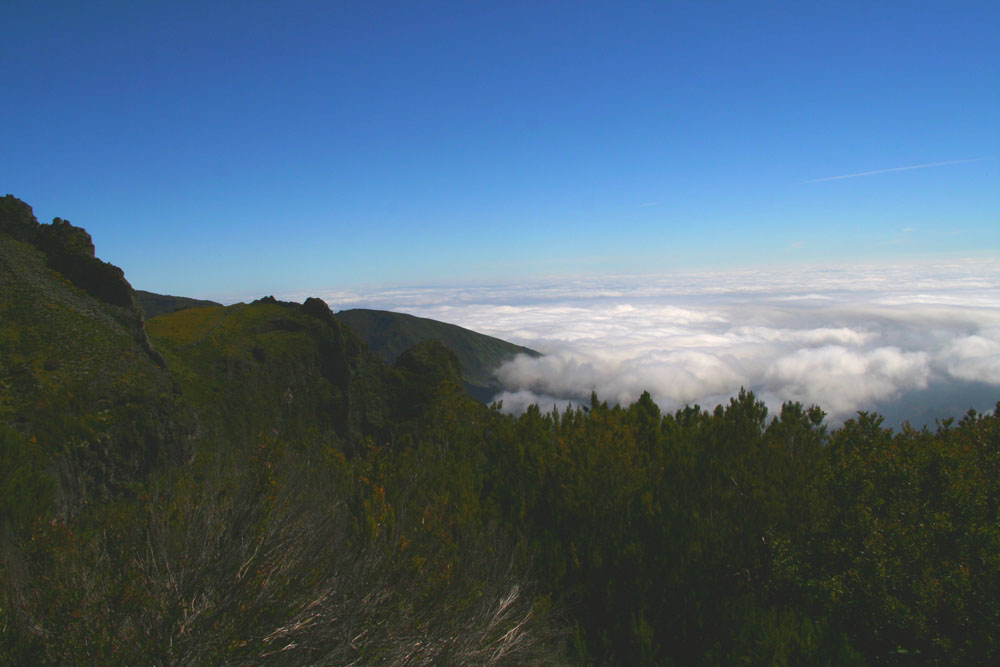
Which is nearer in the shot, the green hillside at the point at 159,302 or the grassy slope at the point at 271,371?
the grassy slope at the point at 271,371

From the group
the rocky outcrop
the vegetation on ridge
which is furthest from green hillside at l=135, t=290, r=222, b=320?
the vegetation on ridge

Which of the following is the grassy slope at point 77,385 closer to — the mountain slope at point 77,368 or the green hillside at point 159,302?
the mountain slope at point 77,368

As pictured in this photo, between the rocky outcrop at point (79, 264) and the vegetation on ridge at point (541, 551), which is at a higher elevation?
the rocky outcrop at point (79, 264)

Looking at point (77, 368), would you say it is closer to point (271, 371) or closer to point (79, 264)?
point (79, 264)

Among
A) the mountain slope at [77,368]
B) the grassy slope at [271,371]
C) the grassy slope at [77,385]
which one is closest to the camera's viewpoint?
the grassy slope at [77,385]

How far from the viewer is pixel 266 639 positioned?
6.50m

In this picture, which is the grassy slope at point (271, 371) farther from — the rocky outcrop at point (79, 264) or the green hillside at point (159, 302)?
the green hillside at point (159, 302)

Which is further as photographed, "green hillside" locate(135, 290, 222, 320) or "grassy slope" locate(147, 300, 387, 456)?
"green hillside" locate(135, 290, 222, 320)

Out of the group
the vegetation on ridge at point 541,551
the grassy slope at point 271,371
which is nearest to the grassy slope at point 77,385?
the vegetation on ridge at point 541,551

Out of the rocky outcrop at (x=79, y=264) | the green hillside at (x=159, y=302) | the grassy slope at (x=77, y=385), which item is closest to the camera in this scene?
the grassy slope at (x=77, y=385)

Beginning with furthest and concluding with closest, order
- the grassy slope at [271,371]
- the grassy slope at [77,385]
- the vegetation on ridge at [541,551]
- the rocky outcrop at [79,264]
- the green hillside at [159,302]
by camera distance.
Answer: the green hillside at [159,302], the grassy slope at [271,371], the rocky outcrop at [79,264], the grassy slope at [77,385], the vegetation on ridge at [541,551]

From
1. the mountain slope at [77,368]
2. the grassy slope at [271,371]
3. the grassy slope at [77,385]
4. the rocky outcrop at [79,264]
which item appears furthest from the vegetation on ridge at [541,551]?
the grassy slope at [271,371]

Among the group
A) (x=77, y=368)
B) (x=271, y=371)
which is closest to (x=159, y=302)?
(x=271, y=371)

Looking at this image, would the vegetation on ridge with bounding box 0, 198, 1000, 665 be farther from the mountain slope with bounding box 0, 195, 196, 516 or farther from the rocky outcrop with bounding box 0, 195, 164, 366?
the rocky outcrop with bounding box 0, 195, 164, 366
